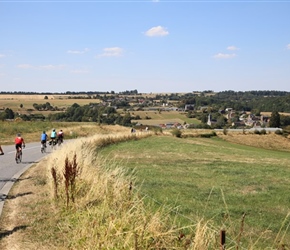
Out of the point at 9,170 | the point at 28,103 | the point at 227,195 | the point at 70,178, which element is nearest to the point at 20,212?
the point at 70,178

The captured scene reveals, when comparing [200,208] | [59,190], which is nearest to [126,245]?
[59,190]

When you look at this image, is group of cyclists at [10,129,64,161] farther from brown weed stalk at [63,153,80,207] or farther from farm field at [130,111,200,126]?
farm field at [130,111,200,126]

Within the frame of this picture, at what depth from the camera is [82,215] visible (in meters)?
7.07

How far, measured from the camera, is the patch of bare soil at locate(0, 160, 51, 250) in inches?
267

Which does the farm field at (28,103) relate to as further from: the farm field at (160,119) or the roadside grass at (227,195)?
the roadside grass at (227,195)

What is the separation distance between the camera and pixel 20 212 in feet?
29.0

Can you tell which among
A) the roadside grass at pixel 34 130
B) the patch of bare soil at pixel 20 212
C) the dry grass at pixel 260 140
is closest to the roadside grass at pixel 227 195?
the patch of bare soil at pixel 20 212

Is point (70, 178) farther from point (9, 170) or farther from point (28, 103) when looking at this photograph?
point (28, 103)

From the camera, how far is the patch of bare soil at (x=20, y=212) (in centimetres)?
678

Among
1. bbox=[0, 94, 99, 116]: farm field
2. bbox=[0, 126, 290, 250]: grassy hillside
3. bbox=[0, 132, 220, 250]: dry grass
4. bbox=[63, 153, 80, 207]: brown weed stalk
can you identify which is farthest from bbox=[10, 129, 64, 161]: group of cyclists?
bbox=[0, 94, 99, 116]: farm field

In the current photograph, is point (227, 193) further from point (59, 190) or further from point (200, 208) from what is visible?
point (59, 190)

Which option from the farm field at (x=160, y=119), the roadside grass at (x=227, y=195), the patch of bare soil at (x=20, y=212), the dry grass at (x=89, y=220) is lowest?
the farm field at (x=160, y=119)

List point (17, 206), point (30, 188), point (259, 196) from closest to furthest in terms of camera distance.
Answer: point (17, 206), point (30, 188), point (259, 196)

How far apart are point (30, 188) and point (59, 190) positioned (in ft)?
8.06
